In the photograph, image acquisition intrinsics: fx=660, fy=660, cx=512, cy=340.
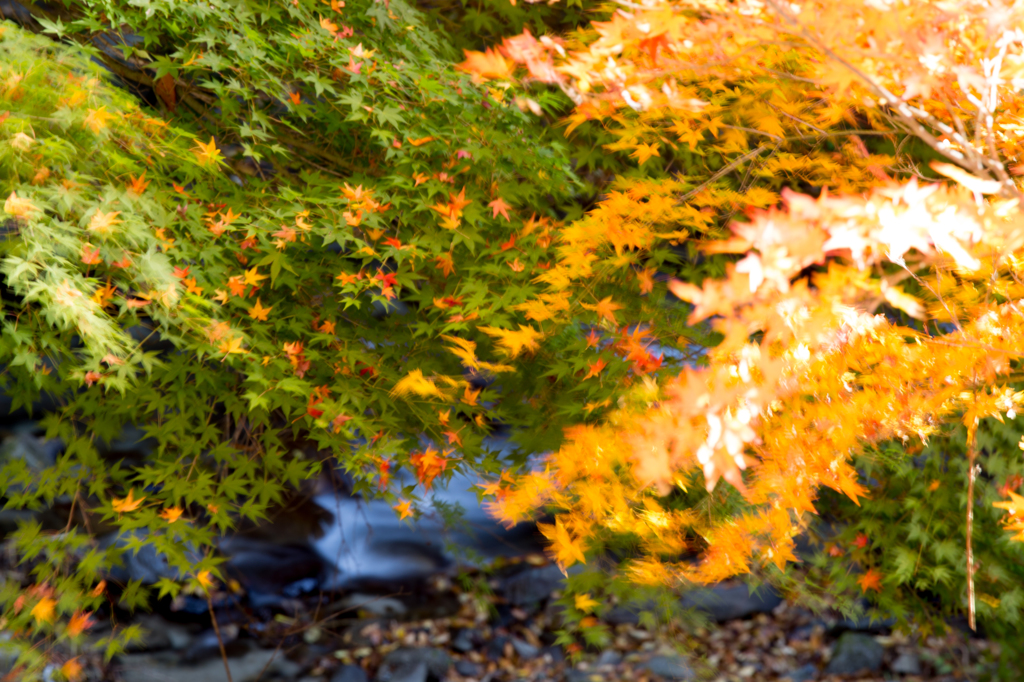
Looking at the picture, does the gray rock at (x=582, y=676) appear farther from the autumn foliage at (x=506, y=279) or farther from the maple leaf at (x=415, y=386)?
the maple leaf at (x=415, y=386)

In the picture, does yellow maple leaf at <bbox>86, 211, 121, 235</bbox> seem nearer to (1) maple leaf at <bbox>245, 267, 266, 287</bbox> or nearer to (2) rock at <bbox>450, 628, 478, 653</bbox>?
(1) maple leaf at <bbox>245, 267, 266, 287</bbox>

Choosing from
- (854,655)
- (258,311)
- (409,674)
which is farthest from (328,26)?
(854,655)

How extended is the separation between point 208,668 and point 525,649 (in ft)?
6.63

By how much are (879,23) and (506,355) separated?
1.89 meters

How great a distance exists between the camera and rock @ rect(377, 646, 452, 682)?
411cm

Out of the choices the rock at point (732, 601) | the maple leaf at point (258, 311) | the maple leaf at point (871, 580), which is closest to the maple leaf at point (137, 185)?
the maple leaf at point (258, 311)

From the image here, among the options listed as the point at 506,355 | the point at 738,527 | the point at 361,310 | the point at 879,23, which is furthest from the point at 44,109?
the point at 738,527

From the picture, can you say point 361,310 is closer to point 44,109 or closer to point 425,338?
point 425,338

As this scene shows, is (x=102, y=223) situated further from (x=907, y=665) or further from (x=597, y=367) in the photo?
(x=907, y=665)

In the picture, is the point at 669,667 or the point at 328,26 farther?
the point at 669,667

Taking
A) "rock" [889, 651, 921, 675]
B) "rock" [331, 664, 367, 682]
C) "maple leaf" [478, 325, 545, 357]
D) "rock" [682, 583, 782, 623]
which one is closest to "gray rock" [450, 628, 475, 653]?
"rock" [331, 664, 367, 682]

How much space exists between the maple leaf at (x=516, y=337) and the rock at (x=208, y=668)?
2.80 m

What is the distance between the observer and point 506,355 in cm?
297

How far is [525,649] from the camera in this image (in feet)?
14.6
